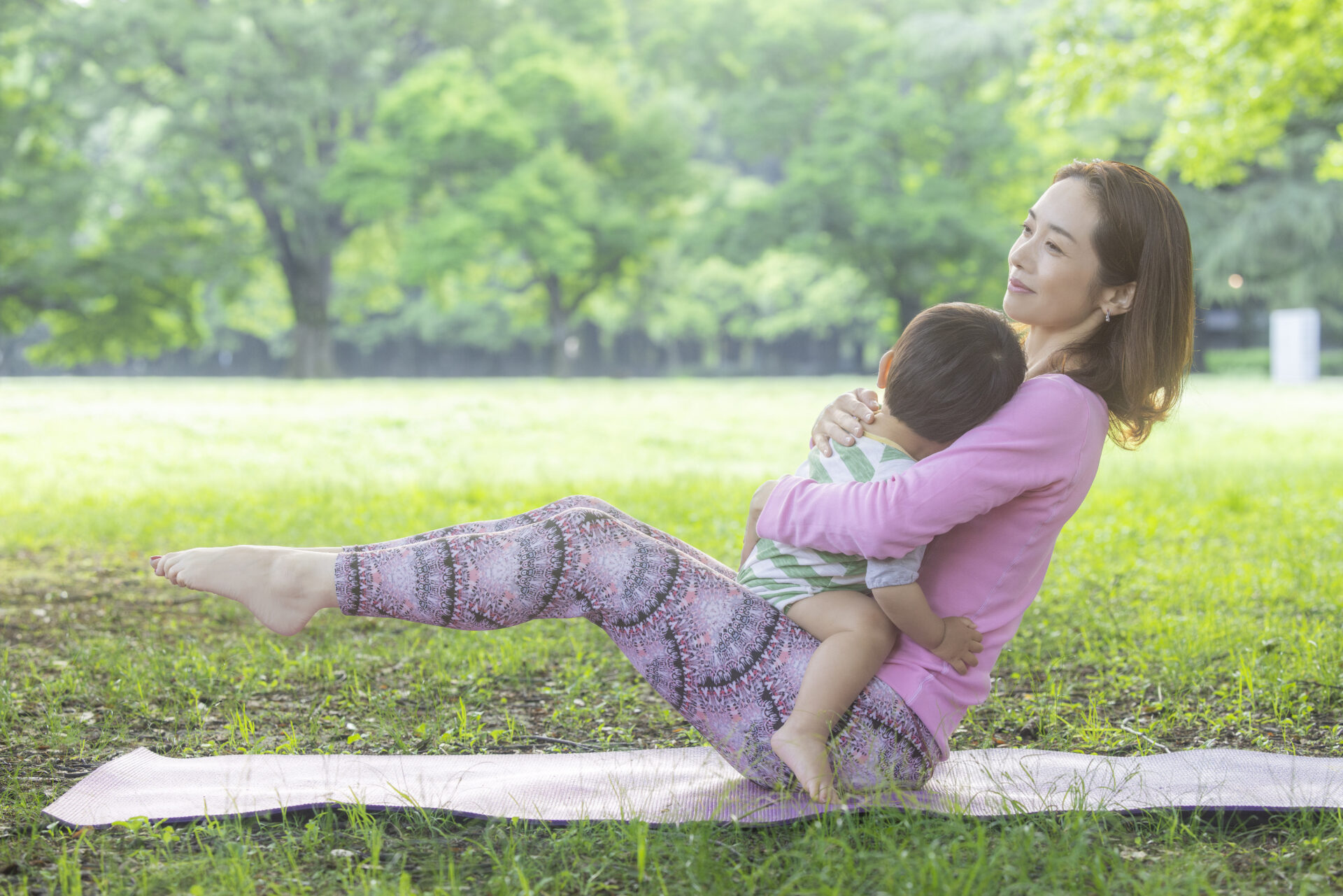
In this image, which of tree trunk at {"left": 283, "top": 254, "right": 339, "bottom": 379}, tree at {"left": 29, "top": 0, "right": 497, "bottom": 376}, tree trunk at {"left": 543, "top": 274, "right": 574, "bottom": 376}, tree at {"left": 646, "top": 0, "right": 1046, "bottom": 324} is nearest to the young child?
tree at {"left": 29, "top": 0, "right": 497, "bottom": 376}

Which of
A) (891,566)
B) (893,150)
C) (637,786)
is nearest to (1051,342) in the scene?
(891,566)

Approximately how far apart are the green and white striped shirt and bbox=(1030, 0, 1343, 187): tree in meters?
9.98

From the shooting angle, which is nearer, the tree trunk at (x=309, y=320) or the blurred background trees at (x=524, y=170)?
the blurred background trees at (x=524, y=170)

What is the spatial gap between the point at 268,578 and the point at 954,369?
160 centimetres

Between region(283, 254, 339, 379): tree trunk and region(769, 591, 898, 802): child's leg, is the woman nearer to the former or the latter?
region(769, 591, 898, 802): child's leg

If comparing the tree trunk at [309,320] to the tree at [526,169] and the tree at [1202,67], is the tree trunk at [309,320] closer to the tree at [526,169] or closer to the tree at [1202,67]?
the tree at [526,169]

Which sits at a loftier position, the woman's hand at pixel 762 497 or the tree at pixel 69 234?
the tree at pixel 69 234

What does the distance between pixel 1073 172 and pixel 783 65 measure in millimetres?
39961

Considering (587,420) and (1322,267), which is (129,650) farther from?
(1322,267)

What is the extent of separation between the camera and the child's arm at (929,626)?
7.92 ft

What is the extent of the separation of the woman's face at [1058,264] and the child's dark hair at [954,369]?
8.6 inches

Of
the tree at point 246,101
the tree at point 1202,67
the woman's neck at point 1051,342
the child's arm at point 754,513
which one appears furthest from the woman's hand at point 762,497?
the tree at point 246,101

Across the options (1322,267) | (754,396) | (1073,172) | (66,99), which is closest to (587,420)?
(754,396)

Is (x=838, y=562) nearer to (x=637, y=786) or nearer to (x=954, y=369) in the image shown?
(x=954, y=369)
